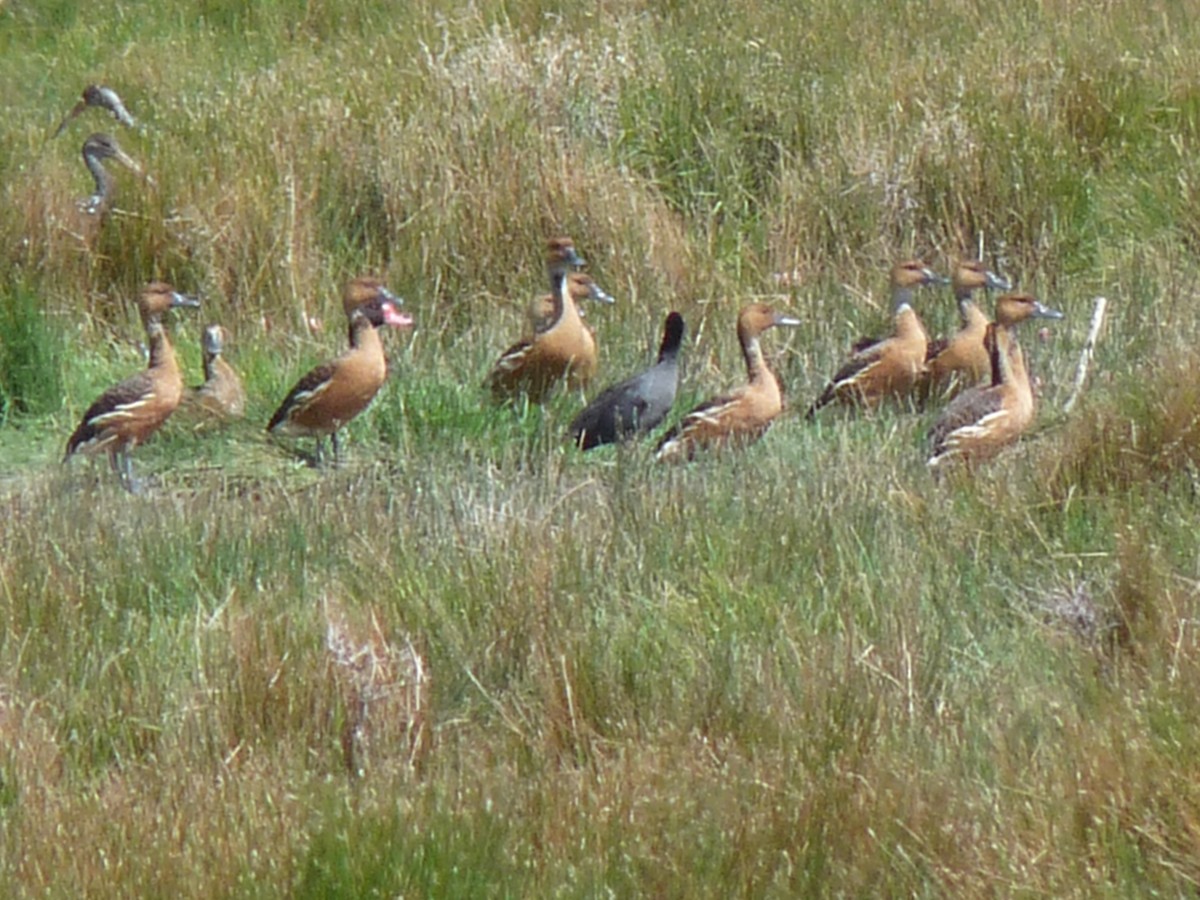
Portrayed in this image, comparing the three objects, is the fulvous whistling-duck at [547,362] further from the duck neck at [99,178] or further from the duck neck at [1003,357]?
the duck neck at [99,178]

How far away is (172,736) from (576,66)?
23.0 ft

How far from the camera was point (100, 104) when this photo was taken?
12.3 m

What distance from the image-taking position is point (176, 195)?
1070cm

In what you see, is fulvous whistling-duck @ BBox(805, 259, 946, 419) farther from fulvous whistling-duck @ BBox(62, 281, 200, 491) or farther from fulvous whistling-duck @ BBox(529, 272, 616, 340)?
fulvous whistling-duck @ BBox(62, 281, 200, 491)

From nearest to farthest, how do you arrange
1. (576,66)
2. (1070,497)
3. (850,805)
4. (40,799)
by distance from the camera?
(850,805)
(40,799)
(1070,497)
(576,66)

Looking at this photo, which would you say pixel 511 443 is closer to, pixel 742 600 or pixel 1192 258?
pixel 742 600

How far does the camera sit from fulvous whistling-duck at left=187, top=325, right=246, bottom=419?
912 cm

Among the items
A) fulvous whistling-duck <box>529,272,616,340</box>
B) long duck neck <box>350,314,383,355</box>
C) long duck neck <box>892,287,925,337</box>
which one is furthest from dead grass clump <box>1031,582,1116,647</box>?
fulvous whistling-duck <box>529,272,616,340</box>

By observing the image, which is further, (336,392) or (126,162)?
(126,162)

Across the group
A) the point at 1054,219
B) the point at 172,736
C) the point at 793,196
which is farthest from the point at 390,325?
the point at 172,736

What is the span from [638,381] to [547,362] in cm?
63

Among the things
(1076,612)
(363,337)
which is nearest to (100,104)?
(363,337)

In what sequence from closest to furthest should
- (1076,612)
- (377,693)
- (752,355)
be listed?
(377,693) < (1076,612) < (752,355)

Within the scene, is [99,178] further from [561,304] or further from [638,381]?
[638,381]
